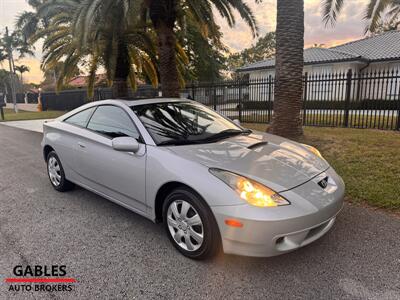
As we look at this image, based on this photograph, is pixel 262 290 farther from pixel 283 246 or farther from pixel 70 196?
pixel 70 196

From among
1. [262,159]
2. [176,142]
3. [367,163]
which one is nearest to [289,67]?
[367,163]

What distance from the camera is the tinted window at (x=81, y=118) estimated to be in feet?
14.1

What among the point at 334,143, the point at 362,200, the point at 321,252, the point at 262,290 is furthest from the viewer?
the point at 334,143

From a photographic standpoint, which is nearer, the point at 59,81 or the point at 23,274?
the point at 23,274

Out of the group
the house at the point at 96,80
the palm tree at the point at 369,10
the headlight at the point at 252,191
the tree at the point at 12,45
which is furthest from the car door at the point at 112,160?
the tree at the point at 12,45

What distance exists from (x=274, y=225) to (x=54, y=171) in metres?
3.82

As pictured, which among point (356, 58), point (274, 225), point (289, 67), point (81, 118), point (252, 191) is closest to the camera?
point (274, 225)

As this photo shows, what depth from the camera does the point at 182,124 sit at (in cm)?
369

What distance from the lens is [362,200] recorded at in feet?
13.8

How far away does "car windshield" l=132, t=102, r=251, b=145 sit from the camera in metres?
3.38

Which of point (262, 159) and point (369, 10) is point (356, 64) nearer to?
point (369, 10)

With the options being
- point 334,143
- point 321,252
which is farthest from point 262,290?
point 334,143

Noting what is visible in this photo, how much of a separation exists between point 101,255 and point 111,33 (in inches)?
335

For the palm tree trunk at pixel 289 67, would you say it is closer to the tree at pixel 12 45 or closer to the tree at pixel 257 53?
the tree at pixel 12 45
